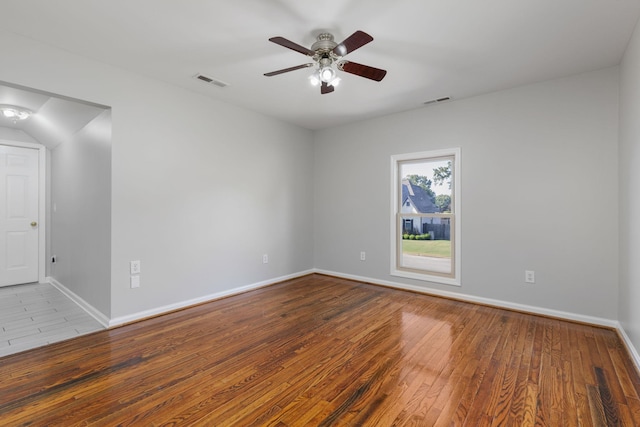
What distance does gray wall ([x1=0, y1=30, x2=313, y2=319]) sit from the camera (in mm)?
2822

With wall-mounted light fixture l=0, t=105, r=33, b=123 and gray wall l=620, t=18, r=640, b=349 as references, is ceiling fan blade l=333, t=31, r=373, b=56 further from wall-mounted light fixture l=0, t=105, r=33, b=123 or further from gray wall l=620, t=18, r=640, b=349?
wall-mounted light fixture l=0, t=105, r=33, b=123

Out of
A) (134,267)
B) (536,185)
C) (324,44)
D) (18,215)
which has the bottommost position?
(134,267)

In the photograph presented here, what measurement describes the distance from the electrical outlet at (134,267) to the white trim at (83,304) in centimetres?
51

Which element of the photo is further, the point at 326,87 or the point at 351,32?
the point at 326,87

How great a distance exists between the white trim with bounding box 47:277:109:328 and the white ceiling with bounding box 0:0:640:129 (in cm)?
258

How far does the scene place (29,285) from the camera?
15.0ft

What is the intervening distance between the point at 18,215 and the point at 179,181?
3224mm

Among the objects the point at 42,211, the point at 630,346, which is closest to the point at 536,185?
the point at 630,346

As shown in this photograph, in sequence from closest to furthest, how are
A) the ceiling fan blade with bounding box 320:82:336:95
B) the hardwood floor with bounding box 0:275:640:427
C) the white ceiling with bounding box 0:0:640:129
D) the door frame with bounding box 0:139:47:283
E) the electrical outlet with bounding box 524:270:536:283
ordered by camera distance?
the hardwood floor with bounding box 0:275:640:427, the white ceiling with bounding box 0:0:640:129, the ceiling fan blade with bounding box 320:82:336:95, the electrical outlet with bounding box 524:270:536:283, the door frame with bounding box 0:139:47:283

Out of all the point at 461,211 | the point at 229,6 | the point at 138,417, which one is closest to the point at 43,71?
the point at 229,6

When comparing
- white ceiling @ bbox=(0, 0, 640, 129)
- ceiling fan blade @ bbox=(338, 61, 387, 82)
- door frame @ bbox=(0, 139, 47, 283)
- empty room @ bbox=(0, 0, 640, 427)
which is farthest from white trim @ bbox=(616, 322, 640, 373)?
door frame @ bbox=(0, 139, 47, 283)

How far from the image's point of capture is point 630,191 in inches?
95.2

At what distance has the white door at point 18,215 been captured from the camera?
14.5 ft

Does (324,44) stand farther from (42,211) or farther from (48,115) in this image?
(42,211)
